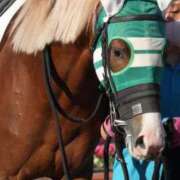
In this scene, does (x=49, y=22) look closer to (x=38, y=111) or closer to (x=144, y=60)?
(x=38, y=111)

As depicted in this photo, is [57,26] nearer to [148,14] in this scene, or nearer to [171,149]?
[148,14]

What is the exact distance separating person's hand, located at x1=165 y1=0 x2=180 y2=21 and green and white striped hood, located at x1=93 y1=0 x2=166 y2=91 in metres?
0.20

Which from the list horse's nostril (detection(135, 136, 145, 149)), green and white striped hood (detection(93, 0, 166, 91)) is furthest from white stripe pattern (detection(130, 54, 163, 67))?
horse's nostril (detection(135, 136, 145, 149))

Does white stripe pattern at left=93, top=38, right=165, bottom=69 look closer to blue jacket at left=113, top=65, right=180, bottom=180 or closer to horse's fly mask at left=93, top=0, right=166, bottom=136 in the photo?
horse's fly mask at left=93, top=0, right=166, bottom=136

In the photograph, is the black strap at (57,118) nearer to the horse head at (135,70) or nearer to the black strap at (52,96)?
the black strap at (52,96)

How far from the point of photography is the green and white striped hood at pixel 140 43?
10.1 feet

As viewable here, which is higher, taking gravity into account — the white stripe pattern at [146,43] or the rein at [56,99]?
the white stripe pattern at [146,43]

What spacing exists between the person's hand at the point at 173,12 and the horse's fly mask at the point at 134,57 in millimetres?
195

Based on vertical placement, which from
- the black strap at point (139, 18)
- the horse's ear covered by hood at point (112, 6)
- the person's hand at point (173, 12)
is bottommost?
the person's hand at point (173, 12)

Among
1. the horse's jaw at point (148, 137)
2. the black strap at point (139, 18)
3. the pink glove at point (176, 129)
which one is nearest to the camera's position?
the horse's jaw at point (148, 137)

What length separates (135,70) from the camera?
3080 mm

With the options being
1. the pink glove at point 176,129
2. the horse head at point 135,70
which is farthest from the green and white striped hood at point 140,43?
the pink glove at point 176,129

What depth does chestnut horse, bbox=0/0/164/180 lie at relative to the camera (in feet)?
11.1

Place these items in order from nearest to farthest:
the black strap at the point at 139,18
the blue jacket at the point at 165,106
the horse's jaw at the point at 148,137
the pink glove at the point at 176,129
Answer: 1. the horse's jaw at the point at 148,137
2. the black strap at the point at 139,18
3. the pink glove at the point at 176,129
4. the blue jacket at the point at 165,106
